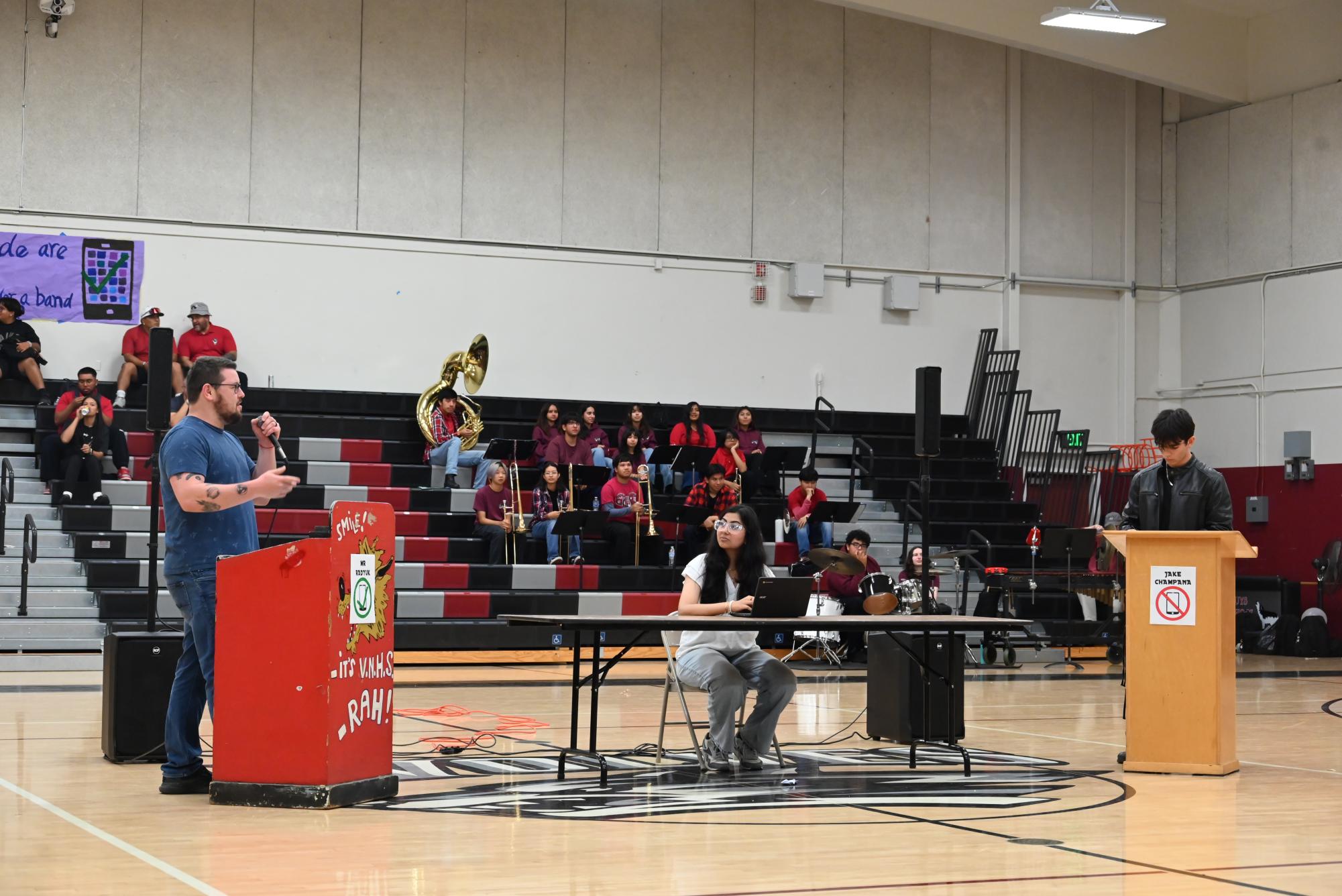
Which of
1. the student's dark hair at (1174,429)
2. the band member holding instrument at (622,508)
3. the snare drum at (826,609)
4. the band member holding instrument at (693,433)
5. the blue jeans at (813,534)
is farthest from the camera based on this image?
the band member holding instrument at (693,433)

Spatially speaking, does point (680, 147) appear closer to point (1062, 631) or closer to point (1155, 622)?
point (1062, 631)

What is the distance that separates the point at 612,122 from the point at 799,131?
2464 millimetres

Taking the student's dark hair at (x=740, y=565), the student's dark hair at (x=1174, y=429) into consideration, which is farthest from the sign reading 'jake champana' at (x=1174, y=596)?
the student's dark hair at (x=740, y=565)

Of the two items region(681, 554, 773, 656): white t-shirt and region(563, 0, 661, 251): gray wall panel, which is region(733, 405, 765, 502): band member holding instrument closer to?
region(563, 0, 661, 251): gray wall panel

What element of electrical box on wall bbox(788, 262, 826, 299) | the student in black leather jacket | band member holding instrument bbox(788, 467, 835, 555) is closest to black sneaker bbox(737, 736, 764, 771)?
the student in black leather jacket

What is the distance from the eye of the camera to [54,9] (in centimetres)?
1577

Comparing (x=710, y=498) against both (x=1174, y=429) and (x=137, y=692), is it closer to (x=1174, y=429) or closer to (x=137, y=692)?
(x=1174, y=429)

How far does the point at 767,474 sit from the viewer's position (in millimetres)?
17062

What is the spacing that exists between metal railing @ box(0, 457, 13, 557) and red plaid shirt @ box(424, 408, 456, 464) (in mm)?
4156

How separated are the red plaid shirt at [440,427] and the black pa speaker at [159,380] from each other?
8.33 m

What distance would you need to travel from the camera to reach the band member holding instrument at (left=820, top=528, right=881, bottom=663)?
13945 millimetres

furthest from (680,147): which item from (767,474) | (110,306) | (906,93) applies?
(110,306)

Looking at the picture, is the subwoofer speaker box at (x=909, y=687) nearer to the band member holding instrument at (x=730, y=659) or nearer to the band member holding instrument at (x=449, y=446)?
the band member holding instrument at (x=730, y=659)

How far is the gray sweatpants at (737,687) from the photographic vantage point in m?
6.96
